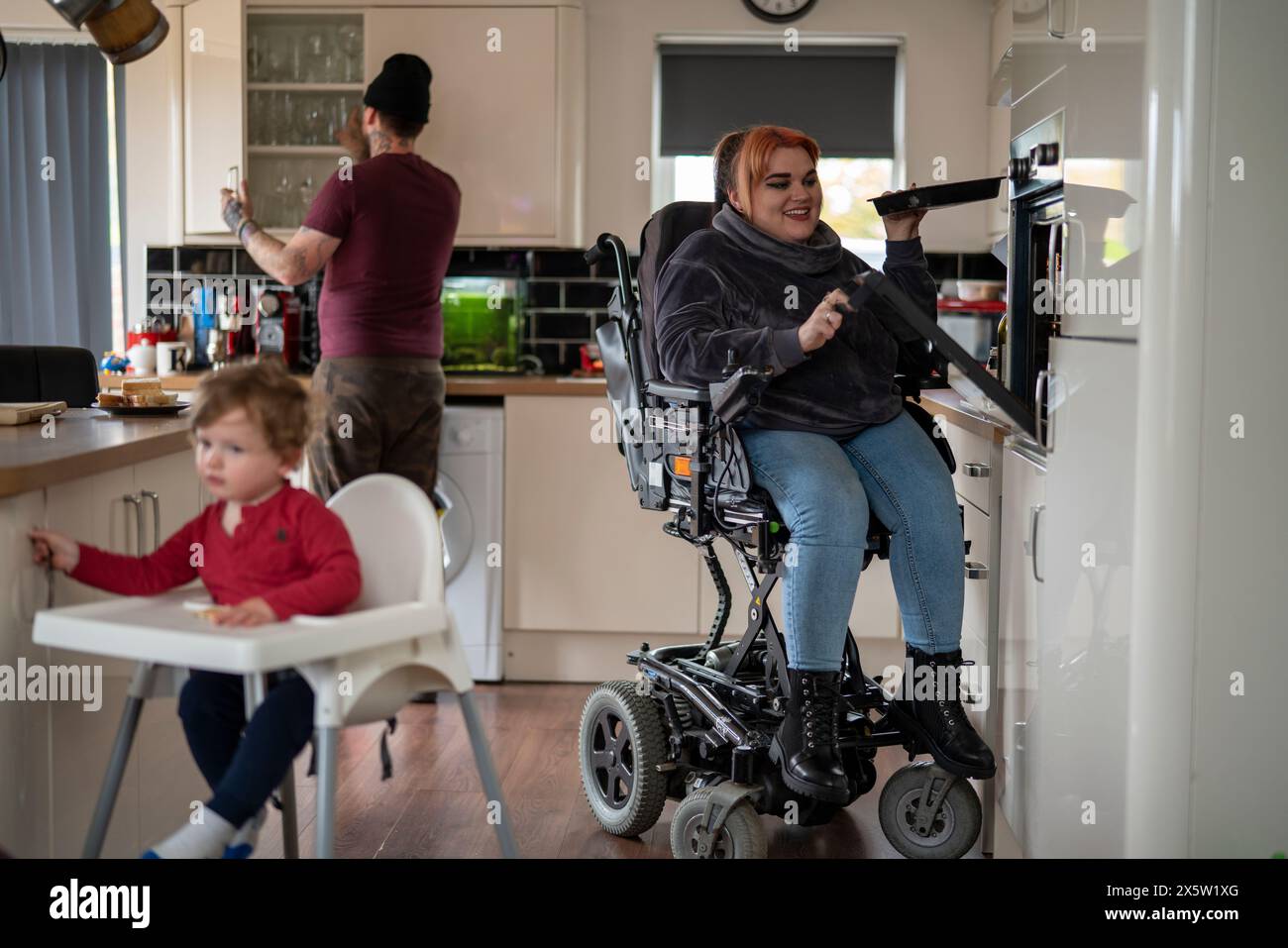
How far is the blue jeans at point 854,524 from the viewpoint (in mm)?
2340

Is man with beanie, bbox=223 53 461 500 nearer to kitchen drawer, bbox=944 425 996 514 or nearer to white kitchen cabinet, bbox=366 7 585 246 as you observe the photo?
white kitchen cabinet, bbox=366 7 585 246

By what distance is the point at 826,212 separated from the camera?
187 inches

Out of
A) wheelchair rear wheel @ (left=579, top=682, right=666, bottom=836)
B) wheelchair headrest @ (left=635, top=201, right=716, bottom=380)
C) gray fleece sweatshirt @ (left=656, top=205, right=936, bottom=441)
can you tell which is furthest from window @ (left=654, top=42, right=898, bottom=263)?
wheelchair rear wheel @ (left=579, top=682, right=666, bottom=836)

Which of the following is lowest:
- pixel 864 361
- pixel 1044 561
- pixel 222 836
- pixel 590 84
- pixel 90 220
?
pixel 222 836

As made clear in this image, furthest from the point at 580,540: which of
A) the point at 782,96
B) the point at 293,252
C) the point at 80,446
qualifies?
the point at 80,446

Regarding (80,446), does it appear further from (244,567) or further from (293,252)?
(293,252)

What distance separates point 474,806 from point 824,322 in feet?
4.61

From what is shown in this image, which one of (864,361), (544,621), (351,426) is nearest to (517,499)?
(544,621)

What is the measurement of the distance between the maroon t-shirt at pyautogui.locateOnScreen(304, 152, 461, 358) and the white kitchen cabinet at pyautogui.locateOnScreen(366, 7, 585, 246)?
712 mm

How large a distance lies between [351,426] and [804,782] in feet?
5.71

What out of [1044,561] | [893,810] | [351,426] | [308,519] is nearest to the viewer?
[308,519]

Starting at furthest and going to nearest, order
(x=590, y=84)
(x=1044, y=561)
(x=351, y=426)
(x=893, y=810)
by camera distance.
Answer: (x=590, y=84)
(x=351, y=426)
(x=893, y=810)
(x=1044, y=561)

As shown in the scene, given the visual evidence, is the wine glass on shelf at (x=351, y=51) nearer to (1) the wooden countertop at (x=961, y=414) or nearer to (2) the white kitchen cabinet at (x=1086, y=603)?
(1) the wooden countertop at (x=961, y=414)
